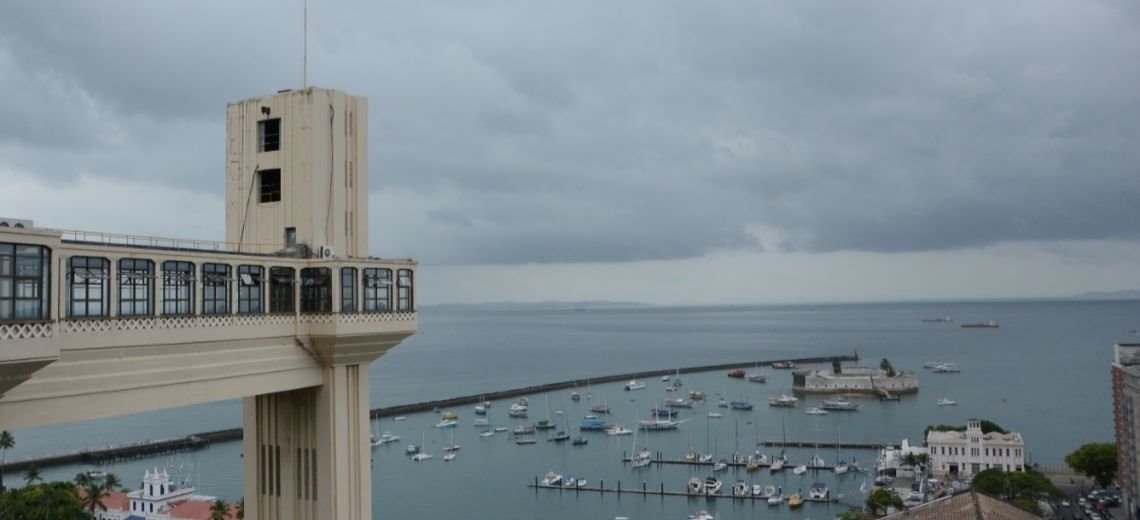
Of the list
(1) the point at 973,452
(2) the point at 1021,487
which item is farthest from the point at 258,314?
(1) the point at 973,452

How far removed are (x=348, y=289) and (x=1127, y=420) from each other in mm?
38779

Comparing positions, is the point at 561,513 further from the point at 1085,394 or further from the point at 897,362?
the point at 897,362

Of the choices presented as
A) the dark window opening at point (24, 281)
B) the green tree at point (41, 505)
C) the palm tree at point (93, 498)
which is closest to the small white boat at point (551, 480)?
the palm tree at point (93, 498)

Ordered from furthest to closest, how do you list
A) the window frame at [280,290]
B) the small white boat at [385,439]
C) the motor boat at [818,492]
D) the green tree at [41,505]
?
the small white boat at [385,439] → the motor boat at [818,492] → the green tree at [41,505] → the window frame at [280,290]

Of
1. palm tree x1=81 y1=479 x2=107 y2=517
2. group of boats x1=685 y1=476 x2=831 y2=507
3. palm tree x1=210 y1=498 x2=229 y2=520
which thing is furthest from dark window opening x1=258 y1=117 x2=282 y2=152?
group of boats x1=685 y1=476 x2=831 y2=507

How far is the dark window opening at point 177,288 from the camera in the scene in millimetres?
9797

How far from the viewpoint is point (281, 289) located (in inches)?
457

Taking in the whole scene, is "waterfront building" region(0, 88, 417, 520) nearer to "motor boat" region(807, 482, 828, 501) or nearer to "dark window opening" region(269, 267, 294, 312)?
"dark window opening" region(269, 267, 294, 312)

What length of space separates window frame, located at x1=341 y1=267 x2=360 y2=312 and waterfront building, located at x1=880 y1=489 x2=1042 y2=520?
18930mm

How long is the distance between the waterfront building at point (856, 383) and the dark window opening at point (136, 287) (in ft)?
312

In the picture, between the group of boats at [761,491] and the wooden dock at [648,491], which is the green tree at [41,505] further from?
the group of boats at [761,491]

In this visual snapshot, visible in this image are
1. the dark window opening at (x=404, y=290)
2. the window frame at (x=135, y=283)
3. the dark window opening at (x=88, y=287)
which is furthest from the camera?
the dark window opening at (x=404, y=290)

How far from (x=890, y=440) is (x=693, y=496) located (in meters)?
24.7

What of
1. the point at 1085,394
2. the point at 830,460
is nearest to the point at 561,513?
the point at 830,460
